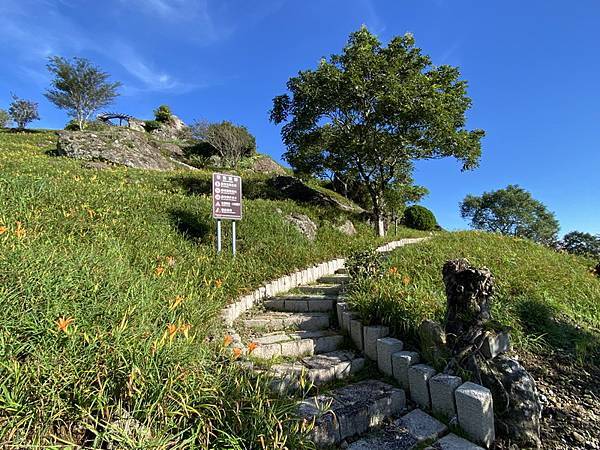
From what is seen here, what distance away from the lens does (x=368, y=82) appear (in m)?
9.88

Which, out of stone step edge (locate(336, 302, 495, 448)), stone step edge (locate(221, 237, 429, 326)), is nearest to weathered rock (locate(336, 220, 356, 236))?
stone step edge (locate(221, 237, 429, 326))

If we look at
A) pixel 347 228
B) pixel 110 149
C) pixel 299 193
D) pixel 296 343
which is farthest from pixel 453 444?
pixel 110 149

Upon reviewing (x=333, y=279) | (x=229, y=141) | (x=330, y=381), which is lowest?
(x=330, y=381)

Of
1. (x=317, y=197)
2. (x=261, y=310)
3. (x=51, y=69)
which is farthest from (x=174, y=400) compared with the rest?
(x=51, y=69)

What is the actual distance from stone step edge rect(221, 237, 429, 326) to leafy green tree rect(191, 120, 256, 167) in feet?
64.8

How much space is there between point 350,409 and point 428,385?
75 cm

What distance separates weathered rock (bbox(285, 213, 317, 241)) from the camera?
28.1ft

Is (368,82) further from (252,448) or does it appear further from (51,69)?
(51,69)

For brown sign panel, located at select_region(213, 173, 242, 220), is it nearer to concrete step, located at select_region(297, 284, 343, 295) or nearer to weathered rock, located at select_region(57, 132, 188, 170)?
concrete step, located at select_region(297, 284, 343, 295)

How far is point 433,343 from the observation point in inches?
122

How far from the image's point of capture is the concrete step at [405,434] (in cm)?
239

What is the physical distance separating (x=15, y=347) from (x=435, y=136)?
35.6ft

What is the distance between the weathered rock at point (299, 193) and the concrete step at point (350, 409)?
9.23 metres

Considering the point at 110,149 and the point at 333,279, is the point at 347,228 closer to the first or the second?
the point at 333,279
